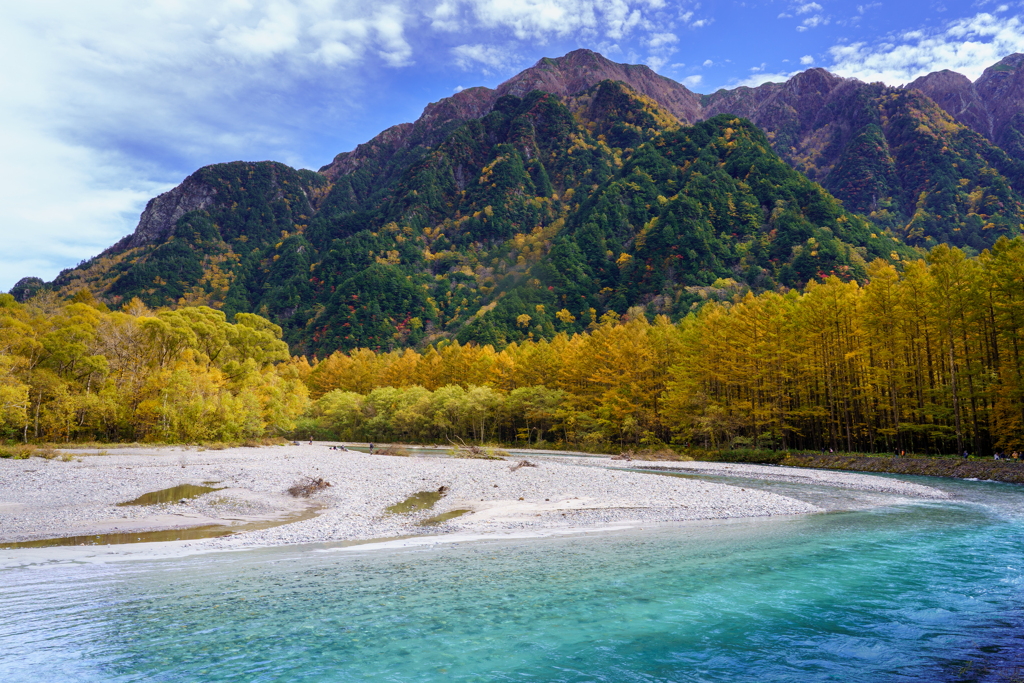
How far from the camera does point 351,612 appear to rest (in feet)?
31.1

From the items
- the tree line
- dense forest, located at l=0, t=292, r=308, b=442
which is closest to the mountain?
the tree line

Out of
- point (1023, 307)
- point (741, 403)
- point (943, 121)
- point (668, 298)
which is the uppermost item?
point (943, 121)

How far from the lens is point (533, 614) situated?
31.4ft

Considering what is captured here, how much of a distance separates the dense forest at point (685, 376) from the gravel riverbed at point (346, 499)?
388 inches

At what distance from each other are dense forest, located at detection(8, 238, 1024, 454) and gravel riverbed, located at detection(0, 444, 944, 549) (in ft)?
32.4

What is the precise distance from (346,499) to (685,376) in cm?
3713

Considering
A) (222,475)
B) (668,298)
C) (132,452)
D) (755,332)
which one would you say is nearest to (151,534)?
(222,475)

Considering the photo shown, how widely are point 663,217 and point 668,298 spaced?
1305 inches

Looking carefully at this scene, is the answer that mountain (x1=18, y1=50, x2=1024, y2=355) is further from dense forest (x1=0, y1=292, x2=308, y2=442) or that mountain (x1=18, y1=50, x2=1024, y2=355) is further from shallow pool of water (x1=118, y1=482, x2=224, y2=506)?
shallow pool of water (x1=118, y1=482, x2=224, y2=506)

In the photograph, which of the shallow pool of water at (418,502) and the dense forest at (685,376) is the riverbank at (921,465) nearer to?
the dense forest at (685,376)

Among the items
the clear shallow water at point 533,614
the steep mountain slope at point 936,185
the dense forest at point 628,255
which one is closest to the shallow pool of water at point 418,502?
the clear shallow water at point 533,614

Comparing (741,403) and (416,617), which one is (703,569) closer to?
(416,617)

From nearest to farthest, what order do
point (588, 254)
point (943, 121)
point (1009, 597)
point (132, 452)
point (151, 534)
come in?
point (1009, 597) < point (151, 534) < point (132, 452) < point (588, 254) < point (943, 121)

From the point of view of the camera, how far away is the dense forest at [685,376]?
3231cm
